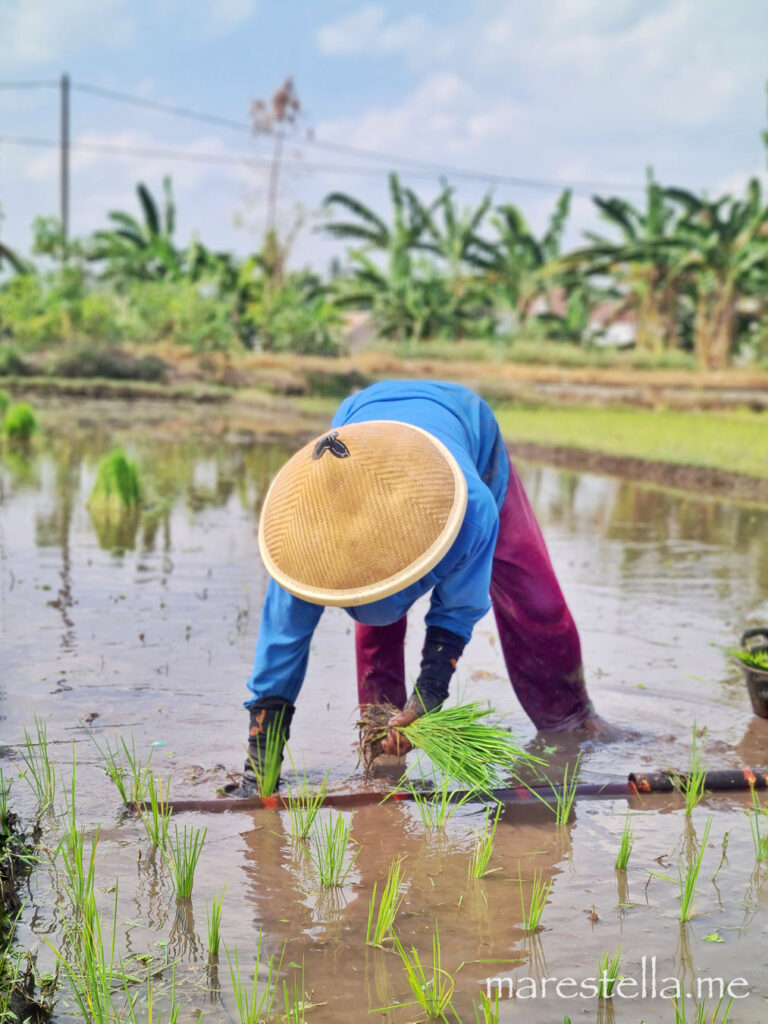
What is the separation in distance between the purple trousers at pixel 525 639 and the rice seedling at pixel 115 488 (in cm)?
545

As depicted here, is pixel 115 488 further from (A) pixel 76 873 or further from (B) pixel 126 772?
(A) pixel 76 873

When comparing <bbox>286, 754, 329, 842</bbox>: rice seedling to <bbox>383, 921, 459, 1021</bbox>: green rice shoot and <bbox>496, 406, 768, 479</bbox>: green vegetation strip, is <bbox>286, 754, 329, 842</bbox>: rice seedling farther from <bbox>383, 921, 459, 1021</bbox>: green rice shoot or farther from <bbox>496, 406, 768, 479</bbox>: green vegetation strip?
<bbox>496, 406, 768, 479</bbox>: green vegetation strip

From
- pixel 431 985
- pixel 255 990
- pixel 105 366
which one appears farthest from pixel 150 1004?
pixel 105 366

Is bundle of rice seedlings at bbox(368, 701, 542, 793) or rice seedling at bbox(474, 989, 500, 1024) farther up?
bundle of rice seedlings at bbox(368, 701, 542, 793)

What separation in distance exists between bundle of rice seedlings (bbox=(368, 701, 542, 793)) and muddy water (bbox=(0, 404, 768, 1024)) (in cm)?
24

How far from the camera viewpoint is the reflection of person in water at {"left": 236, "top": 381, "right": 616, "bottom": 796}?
2869mm

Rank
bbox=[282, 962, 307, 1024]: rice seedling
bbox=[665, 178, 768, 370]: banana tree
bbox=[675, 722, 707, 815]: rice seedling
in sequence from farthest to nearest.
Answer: bbox=[665, 178, 768, 370]: banana tree < bbox=[675, 722, 707, 815]: rice seedling < bbox=[282, 962, 307, 1024]: rice seedling

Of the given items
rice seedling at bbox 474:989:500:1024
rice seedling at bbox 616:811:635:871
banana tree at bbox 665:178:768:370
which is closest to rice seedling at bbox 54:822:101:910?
rice seedling at bbox 474:989:500:1024

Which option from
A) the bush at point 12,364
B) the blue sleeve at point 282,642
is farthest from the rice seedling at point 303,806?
the bush at point 12,364

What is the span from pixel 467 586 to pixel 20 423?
11714mm

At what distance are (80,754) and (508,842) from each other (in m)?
1.46

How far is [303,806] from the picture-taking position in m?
3.53

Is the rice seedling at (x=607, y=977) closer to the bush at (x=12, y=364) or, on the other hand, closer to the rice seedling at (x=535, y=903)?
the rice seedling at (x=535, y=903)

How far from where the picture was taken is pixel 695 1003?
2.66 m
